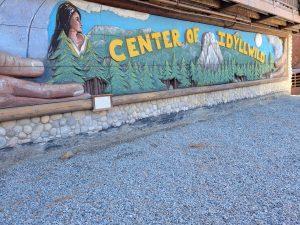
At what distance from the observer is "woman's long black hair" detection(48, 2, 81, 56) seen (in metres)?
5.73

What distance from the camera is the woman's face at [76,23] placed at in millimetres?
6055

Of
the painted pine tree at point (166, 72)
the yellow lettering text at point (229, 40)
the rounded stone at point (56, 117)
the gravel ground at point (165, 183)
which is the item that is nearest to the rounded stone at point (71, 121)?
the rounded stone at point (56, 117)

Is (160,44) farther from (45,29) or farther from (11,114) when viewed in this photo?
(11,114)

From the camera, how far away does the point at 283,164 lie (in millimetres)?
4785

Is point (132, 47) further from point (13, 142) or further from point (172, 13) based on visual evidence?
point (13, 142)

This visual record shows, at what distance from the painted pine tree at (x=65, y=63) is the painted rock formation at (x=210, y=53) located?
477 cm

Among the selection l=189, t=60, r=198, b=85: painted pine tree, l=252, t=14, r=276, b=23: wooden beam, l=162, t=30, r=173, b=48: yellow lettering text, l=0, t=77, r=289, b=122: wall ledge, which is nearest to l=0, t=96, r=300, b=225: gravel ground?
l=0, t=77, r=289, b=122: wall ledge

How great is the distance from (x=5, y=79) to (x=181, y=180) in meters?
3.59

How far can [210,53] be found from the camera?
9961 mm

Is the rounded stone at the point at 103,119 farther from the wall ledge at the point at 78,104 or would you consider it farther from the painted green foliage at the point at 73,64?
the painted green foliage at the point at 73,64

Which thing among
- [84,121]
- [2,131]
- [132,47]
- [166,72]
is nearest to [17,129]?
[2,131]

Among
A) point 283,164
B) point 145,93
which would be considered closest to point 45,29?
point 145,93

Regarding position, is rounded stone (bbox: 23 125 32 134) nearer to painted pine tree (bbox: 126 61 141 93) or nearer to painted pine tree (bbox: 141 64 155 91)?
painted pine tree (bbox: 126 61 141 93)

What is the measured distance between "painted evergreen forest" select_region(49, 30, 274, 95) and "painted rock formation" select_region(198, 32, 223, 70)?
187 millimetres
